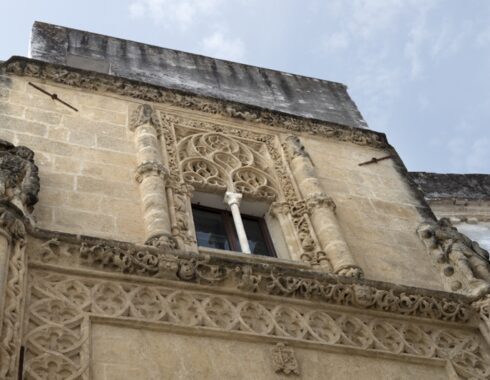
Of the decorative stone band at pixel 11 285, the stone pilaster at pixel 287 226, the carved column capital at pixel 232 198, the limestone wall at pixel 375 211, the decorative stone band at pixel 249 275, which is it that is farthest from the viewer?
the carved column capital at pixel 232 198

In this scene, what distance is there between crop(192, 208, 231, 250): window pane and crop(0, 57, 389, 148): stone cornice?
1712 millimetres

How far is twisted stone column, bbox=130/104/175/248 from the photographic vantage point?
7.02 metres

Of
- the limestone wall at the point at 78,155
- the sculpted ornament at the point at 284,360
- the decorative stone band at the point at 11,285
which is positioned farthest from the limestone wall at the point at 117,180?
the sculpted ornament at the point at 284,360

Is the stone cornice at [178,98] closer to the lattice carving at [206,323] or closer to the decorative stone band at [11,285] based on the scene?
the decorative stone band at [11,285]

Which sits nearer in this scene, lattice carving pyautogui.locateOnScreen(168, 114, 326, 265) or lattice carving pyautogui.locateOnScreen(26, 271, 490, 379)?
lattice carving pyautogui.locateOnScreen(26, 271, 490, 379)

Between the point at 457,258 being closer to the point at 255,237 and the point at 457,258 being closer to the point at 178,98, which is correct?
the point at 255,237

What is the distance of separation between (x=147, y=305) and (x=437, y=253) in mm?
3473

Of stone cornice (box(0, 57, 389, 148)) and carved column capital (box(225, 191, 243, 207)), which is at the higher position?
stone cornice (box(0, 57, 389, 148))

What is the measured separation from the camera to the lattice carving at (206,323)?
5.50 meters

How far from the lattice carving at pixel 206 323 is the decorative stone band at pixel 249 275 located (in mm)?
115

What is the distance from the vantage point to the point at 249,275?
21.7ft

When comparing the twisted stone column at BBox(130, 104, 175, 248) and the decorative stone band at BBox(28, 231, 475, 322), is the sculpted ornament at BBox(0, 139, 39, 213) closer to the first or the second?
the decorative stone band at BBox(28, 231, 475, 322)

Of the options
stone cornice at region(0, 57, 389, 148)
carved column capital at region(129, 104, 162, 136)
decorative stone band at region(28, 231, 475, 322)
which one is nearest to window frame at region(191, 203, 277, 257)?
decorative stone band at region(28, 231, 475, 322)

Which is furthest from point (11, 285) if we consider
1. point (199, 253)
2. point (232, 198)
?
point (232, 198)
